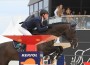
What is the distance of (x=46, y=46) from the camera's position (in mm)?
12031

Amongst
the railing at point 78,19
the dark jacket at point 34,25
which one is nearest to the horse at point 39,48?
the dark jacket at point 34,25

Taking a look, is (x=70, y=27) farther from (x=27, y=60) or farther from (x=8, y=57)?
(x=27, y=60)

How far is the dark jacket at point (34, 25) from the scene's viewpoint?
11656mm

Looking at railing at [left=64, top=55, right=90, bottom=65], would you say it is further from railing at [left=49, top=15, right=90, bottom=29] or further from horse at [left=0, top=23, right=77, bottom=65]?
horse at [left=0, top=23, right=77, bottom=65]

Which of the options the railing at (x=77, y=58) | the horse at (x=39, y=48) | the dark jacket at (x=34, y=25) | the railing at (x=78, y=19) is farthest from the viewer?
the railing at (x=77, y=58)

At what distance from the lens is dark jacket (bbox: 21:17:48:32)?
1166 centimetres

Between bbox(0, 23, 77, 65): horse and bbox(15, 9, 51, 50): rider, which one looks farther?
bbox(0, 23, 77, 65): horse

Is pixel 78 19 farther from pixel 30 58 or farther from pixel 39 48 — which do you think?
pixel 30 58

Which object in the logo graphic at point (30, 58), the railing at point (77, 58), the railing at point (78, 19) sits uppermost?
the logo graphic at point (30, 58)

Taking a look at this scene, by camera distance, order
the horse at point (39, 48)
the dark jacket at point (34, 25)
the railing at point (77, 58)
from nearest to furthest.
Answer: the dark jacket at point (34, 25)
the horse at point (39, 48)
the railing at point (77, 58)

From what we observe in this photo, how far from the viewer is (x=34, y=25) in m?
11.8

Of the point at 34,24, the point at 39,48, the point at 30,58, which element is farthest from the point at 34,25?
the point at 30,58

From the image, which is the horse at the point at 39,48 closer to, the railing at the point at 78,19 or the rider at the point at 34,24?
the rider at the point at 34,24

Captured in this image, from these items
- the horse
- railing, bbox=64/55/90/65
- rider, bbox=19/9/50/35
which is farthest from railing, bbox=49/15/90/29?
rider, bbox=19/9/50/35
